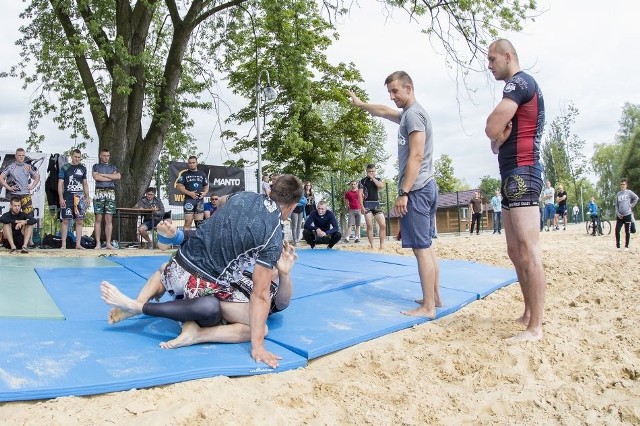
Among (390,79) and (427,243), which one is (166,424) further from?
(390,79)

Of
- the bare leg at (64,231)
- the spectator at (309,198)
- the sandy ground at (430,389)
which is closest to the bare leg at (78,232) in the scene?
the bare leg at (64,231)

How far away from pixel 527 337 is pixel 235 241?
2.05 metres

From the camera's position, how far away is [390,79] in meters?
3.93

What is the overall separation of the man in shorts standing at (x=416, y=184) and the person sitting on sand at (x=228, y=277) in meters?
1.17

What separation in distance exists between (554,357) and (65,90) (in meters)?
15.8

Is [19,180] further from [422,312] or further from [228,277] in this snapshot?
[422,312]

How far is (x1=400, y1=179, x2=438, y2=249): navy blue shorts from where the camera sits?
3.81 metres

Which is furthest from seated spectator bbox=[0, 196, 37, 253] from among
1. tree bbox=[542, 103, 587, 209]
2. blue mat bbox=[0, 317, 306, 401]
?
tree bbox=[542, 103, 587, 209]

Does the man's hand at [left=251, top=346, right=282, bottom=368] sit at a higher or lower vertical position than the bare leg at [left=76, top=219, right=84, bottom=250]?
lower

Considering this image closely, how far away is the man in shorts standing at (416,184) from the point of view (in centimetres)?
380

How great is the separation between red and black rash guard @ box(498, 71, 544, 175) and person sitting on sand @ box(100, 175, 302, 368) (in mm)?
1528

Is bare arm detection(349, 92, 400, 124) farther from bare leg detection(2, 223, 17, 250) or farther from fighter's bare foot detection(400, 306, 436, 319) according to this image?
bare leg detection(2, 223, 17, 250)

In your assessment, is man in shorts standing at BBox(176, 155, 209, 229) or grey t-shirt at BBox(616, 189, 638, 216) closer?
man in shorts standing at BBox(176, 155, 209, 229)

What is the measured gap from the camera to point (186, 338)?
2.89m
